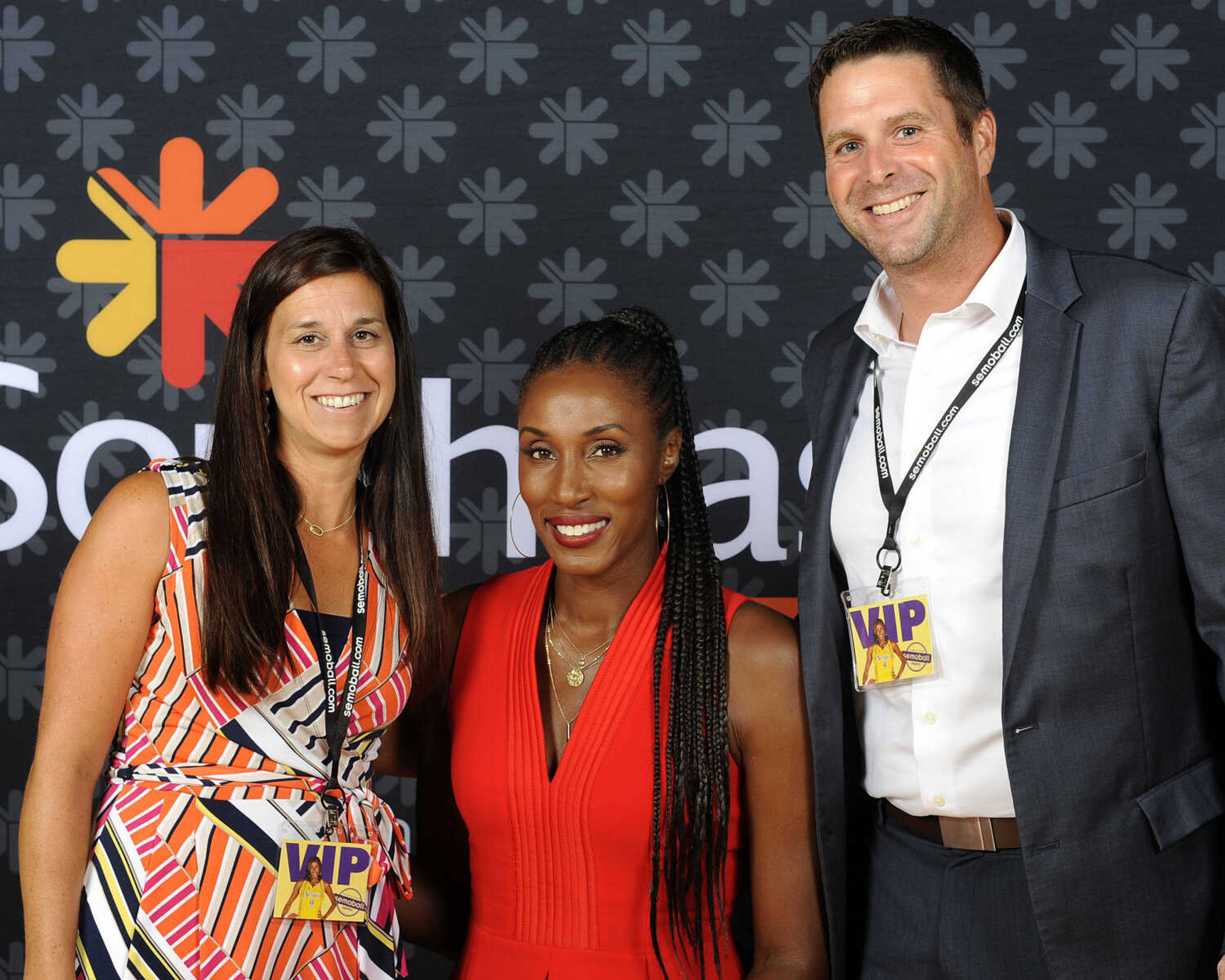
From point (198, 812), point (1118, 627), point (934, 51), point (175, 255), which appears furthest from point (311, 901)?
point (175, 255)

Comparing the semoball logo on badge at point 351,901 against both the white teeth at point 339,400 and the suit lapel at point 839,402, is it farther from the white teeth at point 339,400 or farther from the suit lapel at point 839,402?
the suit lapel at point 839,402

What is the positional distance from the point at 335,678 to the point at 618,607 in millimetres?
504

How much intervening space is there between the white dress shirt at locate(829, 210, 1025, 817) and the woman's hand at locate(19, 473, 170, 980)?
108cm

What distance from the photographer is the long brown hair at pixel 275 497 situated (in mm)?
1718

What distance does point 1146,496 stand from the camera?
1.65 meters

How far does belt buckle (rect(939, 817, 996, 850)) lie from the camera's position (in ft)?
5.76

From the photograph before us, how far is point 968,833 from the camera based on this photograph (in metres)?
1.77

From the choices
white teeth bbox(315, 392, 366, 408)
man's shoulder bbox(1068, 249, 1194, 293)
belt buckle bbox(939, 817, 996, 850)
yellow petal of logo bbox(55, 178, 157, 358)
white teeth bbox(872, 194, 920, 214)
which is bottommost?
belt buckle bbox(939, 817, 996, 850)

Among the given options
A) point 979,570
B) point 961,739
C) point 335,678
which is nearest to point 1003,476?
point 979,570

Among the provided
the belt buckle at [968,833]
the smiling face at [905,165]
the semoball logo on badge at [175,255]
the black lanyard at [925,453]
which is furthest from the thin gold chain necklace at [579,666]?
the semoball logo on badge at [175,255]

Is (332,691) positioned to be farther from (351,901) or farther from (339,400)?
(339,400)

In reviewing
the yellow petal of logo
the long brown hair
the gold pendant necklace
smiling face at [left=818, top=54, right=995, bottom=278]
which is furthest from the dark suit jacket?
the yellow petal of logo

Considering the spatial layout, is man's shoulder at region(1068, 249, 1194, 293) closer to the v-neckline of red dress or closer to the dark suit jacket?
the dark suit jacket

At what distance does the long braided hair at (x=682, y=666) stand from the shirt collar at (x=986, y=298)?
34 cm
